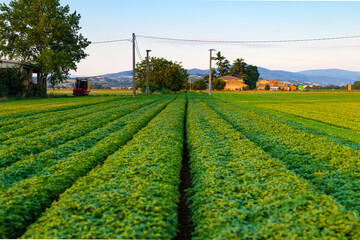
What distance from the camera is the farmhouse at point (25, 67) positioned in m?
38.5

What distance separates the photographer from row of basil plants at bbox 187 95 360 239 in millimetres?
3920

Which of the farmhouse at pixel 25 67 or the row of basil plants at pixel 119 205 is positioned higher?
the farmhouse at pixel 25 67

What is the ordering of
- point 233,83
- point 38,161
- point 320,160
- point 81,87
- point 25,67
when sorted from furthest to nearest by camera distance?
point 233,83 < point 81,87 < point 25,67 < point 320,160 < point 38,161

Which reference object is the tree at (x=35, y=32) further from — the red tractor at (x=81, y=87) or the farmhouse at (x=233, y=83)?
the farmhouse at (x=233, y=83)

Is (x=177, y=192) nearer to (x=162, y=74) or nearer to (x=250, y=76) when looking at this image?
(x=162, y=74)

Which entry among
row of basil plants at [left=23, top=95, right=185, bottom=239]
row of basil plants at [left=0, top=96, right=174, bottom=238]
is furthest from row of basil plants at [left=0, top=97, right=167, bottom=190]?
row of basil plants at [left=23, top=95, right=185, bottom=239]

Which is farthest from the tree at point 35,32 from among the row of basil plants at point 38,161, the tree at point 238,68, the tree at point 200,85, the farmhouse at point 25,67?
the tree at point 238,68

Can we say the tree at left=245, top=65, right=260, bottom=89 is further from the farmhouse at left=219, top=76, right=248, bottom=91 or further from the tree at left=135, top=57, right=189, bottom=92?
the tree at left=135, top=57, right=189, bottom=92

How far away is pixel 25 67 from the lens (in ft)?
141

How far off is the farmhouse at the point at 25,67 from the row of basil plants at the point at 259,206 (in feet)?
131

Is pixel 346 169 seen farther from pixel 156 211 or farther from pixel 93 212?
pixel 93 212

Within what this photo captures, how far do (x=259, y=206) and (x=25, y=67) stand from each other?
46.7 meters

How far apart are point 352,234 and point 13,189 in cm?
579

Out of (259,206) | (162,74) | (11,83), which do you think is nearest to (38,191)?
(259,206)
